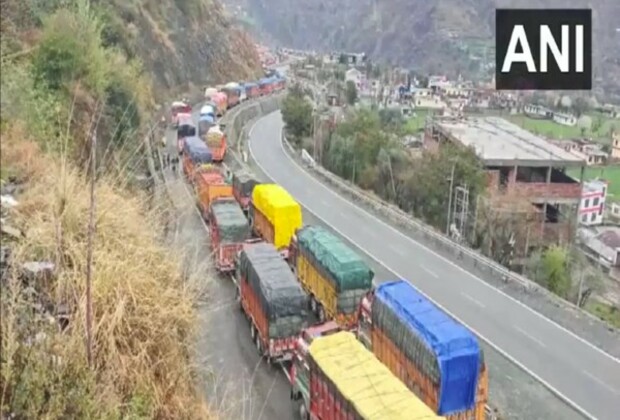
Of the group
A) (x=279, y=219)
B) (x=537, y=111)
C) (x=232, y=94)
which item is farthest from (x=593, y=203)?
(x=537, y=111)

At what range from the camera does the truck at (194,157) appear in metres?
22.6

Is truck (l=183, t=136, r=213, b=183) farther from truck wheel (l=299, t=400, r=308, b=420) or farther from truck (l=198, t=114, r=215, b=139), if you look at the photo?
truck wheel (l=299, t=400, r=308, b=420)

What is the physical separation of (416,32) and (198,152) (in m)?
76.1

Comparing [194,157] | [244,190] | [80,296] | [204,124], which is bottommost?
Answer: [244,190]

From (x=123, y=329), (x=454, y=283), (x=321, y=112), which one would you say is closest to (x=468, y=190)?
(x=454, y=283)

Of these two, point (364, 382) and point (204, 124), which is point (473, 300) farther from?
point (204, 124)

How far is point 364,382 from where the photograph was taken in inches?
289

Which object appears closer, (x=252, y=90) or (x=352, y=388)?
(x=352, y=388)

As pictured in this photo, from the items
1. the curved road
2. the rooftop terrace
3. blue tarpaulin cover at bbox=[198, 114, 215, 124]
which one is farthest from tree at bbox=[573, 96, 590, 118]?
the curved road

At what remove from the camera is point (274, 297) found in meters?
10.6

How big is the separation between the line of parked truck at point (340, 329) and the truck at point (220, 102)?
2048 cm

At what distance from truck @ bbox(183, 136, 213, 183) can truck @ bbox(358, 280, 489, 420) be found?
13472 millimetres

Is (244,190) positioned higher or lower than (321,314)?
higher

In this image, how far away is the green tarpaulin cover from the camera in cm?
1141
